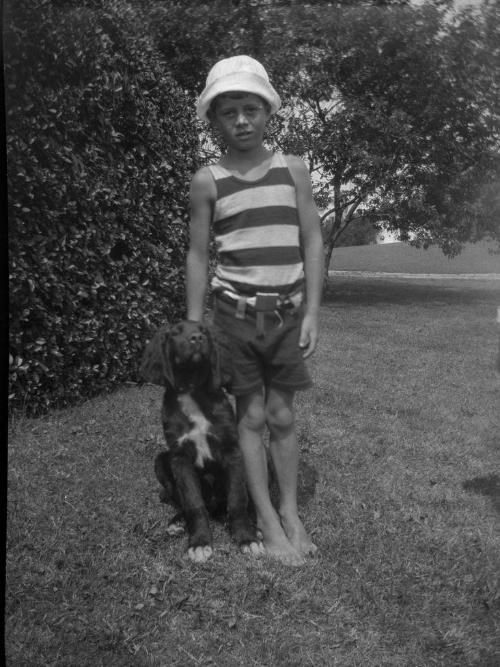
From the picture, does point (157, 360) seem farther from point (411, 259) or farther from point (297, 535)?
point (297, 535)

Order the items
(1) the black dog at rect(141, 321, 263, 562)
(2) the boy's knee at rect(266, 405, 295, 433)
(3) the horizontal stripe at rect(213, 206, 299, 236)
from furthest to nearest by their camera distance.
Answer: (2) the boy's knee at rect(266, 405, 295, 433) → (1) the black dog at rect(141, 321, 263, 562) → (3) the horizontal stripe at rect(213, 206, 299, 236)

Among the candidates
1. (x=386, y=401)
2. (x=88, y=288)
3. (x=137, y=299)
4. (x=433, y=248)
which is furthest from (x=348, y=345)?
(x=88, y=288)

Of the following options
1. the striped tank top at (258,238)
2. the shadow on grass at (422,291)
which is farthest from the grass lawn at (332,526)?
the striped tank top at (258,238)

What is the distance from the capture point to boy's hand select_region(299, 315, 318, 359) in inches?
75.0

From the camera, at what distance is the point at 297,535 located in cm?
256

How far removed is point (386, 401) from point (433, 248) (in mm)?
727

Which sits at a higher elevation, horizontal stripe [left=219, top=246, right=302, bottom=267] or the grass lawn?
horizontal stripe [left=219, top=246, right=302, bottom=267]

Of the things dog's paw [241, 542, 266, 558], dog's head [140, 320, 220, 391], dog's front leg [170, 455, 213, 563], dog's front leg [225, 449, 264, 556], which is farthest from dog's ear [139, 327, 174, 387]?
dog's paw [241, 542, 266, 558]

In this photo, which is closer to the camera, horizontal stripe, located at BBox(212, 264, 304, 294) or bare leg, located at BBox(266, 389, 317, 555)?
horizontal stripe, located at BBox(212, 264, 304, 294)

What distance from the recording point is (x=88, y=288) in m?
1.43

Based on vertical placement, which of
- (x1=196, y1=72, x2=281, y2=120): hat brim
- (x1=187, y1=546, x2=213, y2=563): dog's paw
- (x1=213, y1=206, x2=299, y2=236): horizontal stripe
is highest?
(x1=196, y1=72, x2=281, y2=120): hat brim

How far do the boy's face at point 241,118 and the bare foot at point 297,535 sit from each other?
1.43 m

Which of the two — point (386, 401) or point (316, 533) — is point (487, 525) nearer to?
point (316, 533)

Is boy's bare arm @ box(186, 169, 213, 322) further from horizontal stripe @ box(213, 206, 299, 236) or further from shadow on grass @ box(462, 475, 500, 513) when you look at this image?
shadow on grass @ box(462, 475, 500, 513)
